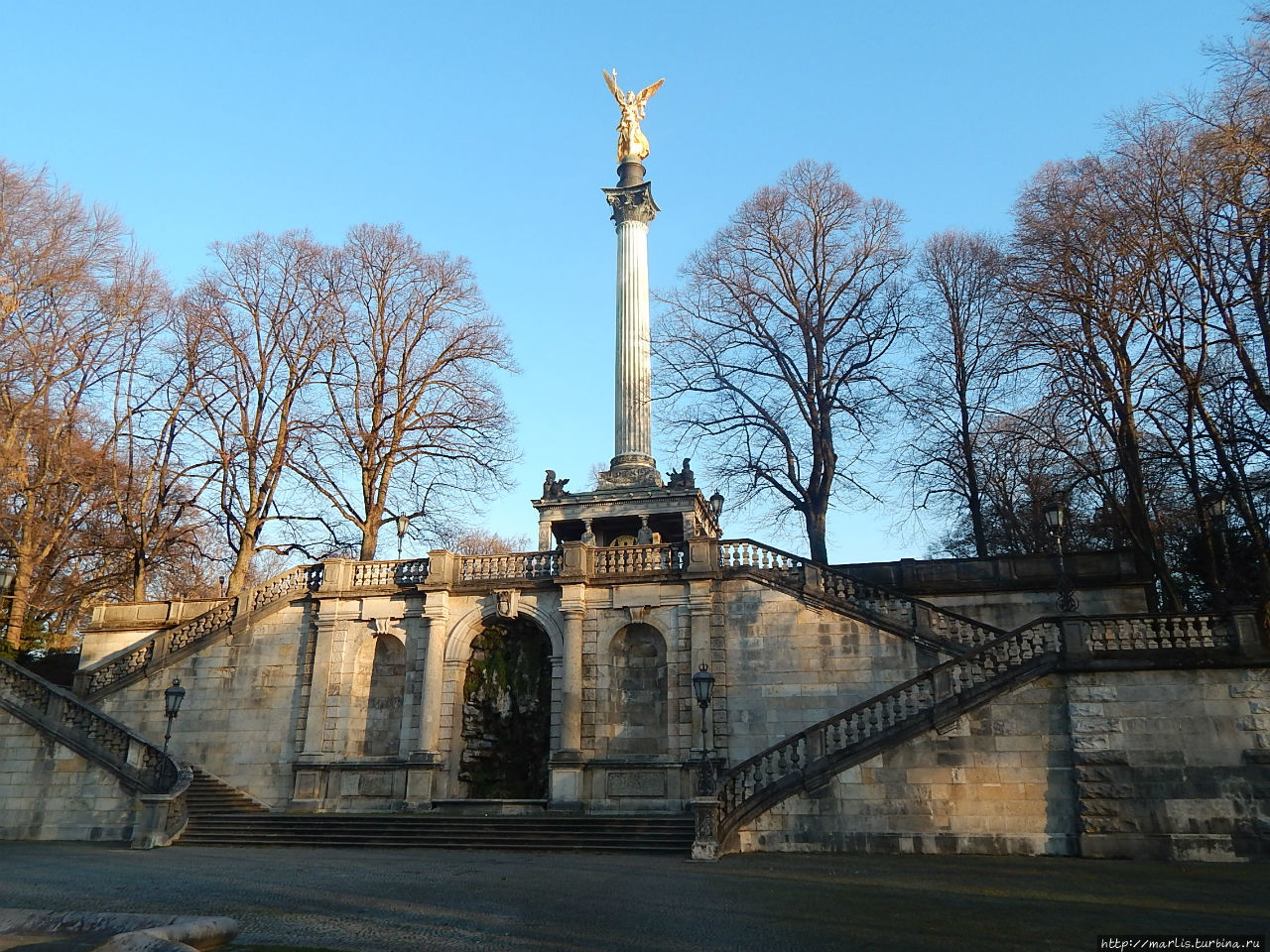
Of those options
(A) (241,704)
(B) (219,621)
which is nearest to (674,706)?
(A) (241,704)

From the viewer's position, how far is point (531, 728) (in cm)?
2514

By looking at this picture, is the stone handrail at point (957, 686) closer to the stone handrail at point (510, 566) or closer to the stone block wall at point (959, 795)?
the stone block wall at point (959, 795)

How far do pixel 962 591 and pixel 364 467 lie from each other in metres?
19.3

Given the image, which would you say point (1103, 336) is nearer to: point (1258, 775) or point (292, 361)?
point (1258, 775)

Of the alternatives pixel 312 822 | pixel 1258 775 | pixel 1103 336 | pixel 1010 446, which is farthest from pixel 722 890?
pixel 1010 446

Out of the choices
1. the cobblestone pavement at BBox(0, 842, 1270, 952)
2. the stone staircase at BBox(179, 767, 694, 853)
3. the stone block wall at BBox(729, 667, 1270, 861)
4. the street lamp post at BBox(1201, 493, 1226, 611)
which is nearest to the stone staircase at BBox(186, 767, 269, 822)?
the stone staircase at BBox(179, 767, 694, 853)

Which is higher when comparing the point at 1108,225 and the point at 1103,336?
the point at 1108,225

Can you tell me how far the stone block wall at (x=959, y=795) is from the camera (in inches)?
681

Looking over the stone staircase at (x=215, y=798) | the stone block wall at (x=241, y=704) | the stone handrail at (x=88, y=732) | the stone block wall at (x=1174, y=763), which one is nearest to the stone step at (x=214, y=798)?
the stone staircase at (x=215, y=798)

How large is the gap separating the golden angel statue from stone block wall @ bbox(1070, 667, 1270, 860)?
27.3m

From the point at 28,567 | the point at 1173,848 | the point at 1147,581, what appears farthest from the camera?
the point at 28,567

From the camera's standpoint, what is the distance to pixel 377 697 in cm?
2609

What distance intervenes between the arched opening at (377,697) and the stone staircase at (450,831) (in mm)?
3164

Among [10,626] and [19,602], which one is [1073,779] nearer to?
[10,626]
